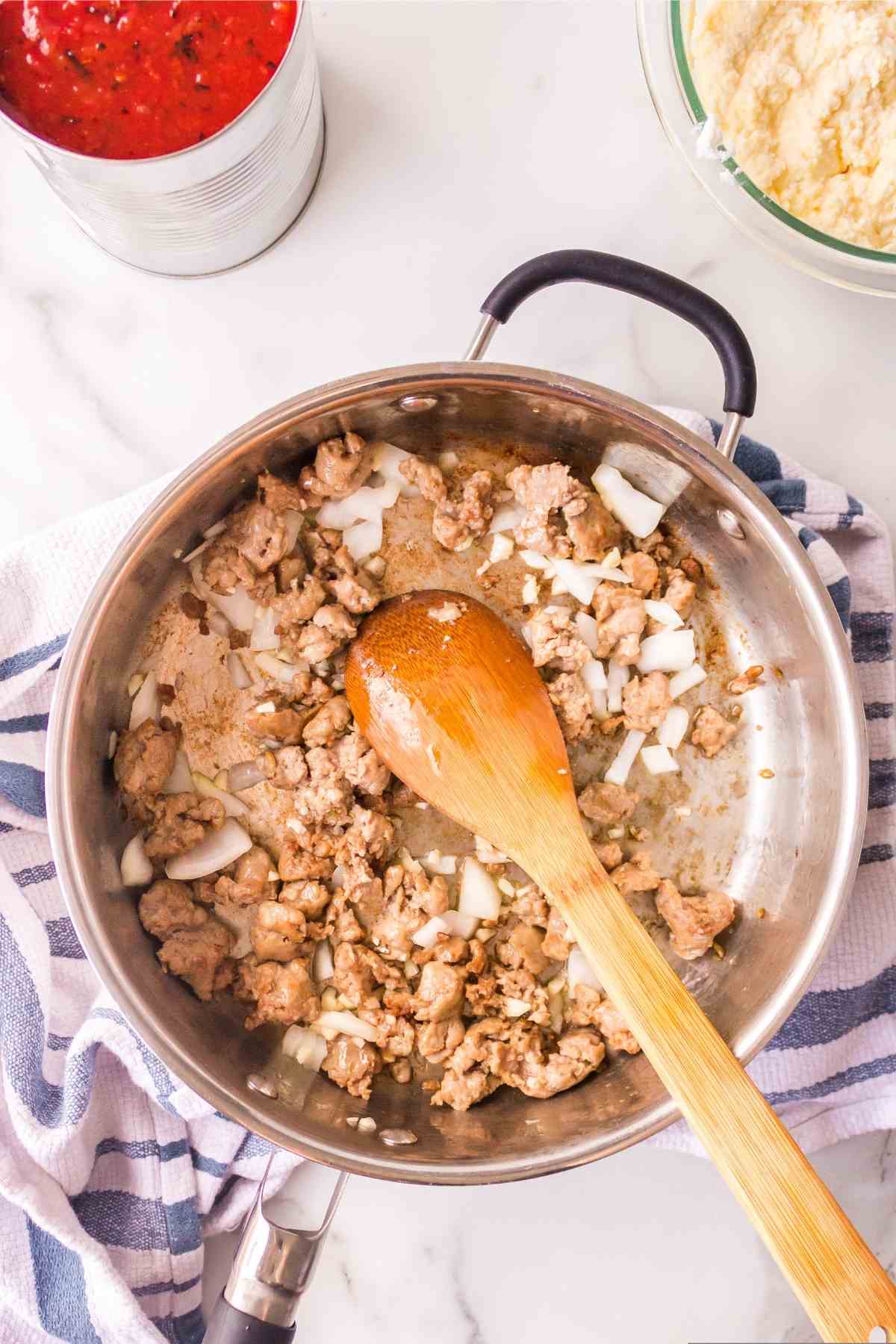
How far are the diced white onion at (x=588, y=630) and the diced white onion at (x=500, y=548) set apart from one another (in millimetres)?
170

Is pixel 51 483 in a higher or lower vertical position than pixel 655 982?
higher

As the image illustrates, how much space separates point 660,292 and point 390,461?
0.56m

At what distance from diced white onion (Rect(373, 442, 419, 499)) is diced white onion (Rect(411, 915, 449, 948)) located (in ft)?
2.54

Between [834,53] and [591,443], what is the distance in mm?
701

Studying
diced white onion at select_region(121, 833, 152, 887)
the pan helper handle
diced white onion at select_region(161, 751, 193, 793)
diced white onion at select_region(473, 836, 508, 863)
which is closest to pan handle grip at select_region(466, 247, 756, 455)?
diced white onion at select_region(473, 836, 508, 863)

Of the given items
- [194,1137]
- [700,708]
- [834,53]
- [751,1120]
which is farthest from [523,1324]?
[834,53]

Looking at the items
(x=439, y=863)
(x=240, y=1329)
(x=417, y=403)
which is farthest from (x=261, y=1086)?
(x=417, y=403)

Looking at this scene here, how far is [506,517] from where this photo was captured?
6.53ft

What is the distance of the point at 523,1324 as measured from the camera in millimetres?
2021

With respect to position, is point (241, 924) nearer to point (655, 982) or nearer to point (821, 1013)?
point (655, 982)

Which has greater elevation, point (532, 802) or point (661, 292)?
point (661, 292)

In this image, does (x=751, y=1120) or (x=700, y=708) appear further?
(x=700, y=708)

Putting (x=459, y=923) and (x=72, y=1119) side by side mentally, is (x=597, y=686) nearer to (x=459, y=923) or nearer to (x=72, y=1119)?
(x=459, y=923)

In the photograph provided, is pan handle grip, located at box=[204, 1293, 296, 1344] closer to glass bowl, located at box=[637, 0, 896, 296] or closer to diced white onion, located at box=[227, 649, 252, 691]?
diced white onion, located at box=[227, 649, 252, 691]
